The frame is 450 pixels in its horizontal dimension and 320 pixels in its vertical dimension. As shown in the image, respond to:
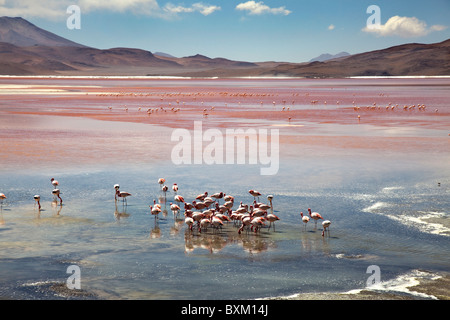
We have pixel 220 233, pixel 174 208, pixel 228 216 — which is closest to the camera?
pixel 220 233

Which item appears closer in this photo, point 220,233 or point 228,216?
point 220,233

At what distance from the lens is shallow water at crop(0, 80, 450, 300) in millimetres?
8757

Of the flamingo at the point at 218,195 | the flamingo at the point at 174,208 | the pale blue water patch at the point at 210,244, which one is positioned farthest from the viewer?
the flamingo at the point at 218,195

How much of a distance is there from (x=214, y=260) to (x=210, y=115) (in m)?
29.7

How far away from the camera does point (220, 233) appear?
11.4m

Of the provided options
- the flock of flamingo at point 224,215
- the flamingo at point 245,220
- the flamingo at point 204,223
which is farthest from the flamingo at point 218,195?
the flamingo at point 245,220

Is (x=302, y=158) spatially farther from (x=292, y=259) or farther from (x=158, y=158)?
(x=292, y=259)

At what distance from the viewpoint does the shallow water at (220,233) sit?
8757 millimetres

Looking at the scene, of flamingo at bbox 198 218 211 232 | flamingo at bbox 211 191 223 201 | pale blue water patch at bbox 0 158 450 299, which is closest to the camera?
pale blue water patch at bbox 0 158 450 299

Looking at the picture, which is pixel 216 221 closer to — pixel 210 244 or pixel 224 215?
pixel 224 215

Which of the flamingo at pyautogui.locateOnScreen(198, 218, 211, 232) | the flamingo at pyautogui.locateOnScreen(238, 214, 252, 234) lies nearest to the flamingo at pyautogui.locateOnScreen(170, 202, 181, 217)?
the flamingo at pyautogui.locateOnScreen(198, 218, 211, 232)

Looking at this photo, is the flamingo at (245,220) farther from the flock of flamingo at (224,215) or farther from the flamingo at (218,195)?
the flamingo at (218,195)

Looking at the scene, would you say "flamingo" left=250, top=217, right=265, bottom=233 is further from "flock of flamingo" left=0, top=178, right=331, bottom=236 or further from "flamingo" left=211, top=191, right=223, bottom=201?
"flamingo" left=211, top=191, right=223, bottom=201

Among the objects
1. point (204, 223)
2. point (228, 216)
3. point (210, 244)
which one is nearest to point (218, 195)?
point (228, 216)
